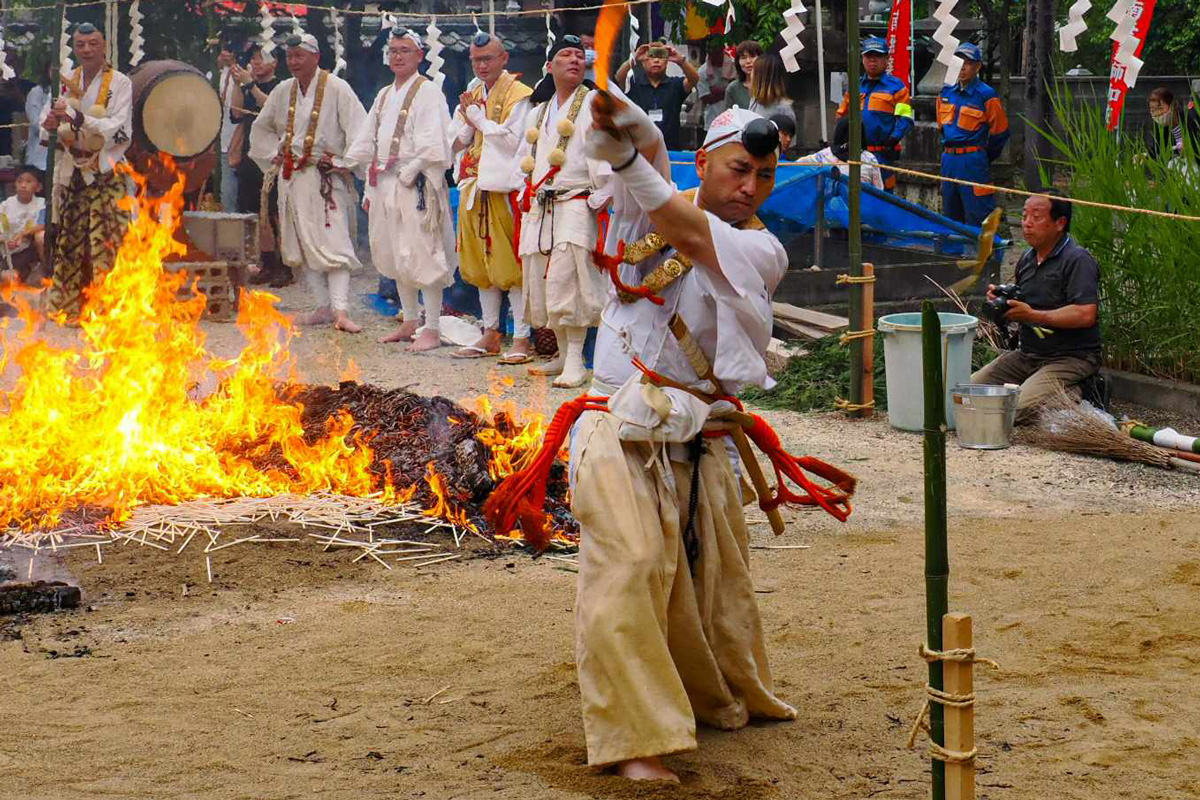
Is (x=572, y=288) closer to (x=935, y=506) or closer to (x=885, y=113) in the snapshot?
(x=885, y=113)

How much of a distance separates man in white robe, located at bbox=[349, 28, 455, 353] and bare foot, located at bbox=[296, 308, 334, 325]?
0.93 m

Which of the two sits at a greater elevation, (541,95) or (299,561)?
(541,95)

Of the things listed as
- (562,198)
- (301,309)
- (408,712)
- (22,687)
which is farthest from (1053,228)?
(301,309)

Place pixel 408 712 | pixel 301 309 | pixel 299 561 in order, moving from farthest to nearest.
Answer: pixel 301 309, pixel 299 561, pixel 408 712

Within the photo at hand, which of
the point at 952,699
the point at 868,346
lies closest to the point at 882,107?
the point at 868,346

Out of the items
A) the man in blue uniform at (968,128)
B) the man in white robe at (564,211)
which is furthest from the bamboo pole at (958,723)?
the man in blue uniform at (968,128)

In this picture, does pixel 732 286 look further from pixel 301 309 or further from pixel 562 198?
pixel 301 309

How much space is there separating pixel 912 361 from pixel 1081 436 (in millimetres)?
969

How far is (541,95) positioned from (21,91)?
382 inches

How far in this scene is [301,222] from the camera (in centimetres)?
1172

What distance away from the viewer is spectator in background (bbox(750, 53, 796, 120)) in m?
11.5

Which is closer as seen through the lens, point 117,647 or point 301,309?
point 117,647

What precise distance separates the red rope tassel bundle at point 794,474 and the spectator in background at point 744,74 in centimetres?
750

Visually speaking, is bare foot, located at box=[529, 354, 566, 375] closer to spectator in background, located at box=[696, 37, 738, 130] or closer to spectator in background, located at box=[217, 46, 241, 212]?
spectator in background, located at box=[696, 37, 738, 130]
